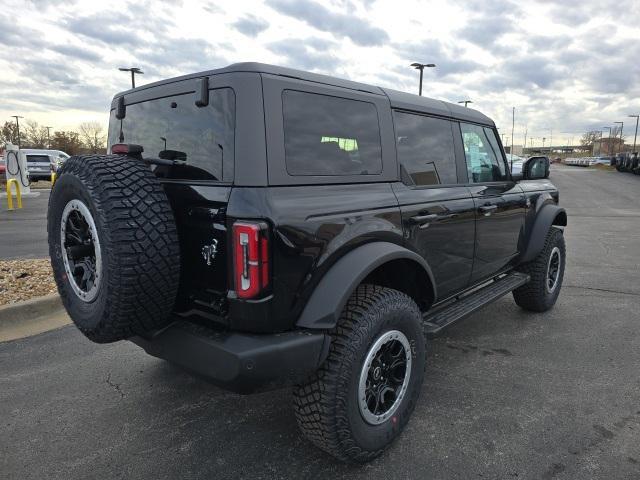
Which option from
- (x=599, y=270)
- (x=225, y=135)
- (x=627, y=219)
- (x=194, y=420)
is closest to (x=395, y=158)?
(x=225, y=135)

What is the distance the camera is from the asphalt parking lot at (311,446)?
237cm

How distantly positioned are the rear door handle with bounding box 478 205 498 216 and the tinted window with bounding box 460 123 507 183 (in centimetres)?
24

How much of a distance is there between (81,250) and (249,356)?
3.27 feet

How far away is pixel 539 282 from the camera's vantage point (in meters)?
4.51

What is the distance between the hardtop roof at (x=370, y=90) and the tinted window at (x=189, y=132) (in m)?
0.11

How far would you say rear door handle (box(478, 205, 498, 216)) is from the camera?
3.50m

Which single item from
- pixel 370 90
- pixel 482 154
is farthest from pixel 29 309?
pixel 482 154

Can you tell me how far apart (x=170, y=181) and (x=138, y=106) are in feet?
2.36

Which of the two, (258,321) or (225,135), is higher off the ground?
(225,135)

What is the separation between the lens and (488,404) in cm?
297

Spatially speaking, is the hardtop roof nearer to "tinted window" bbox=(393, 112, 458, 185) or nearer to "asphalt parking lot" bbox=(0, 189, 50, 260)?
"tinted window" bbox=(393, 112, 458, 185)

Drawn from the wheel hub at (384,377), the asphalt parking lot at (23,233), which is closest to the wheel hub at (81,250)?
the wheel hub at (384,377)

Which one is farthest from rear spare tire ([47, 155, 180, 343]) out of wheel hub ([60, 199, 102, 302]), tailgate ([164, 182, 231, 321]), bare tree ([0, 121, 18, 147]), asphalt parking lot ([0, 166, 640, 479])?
bare tree ([0, 121, 18, 147])

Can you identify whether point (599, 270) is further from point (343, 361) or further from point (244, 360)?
point (244, 360)
